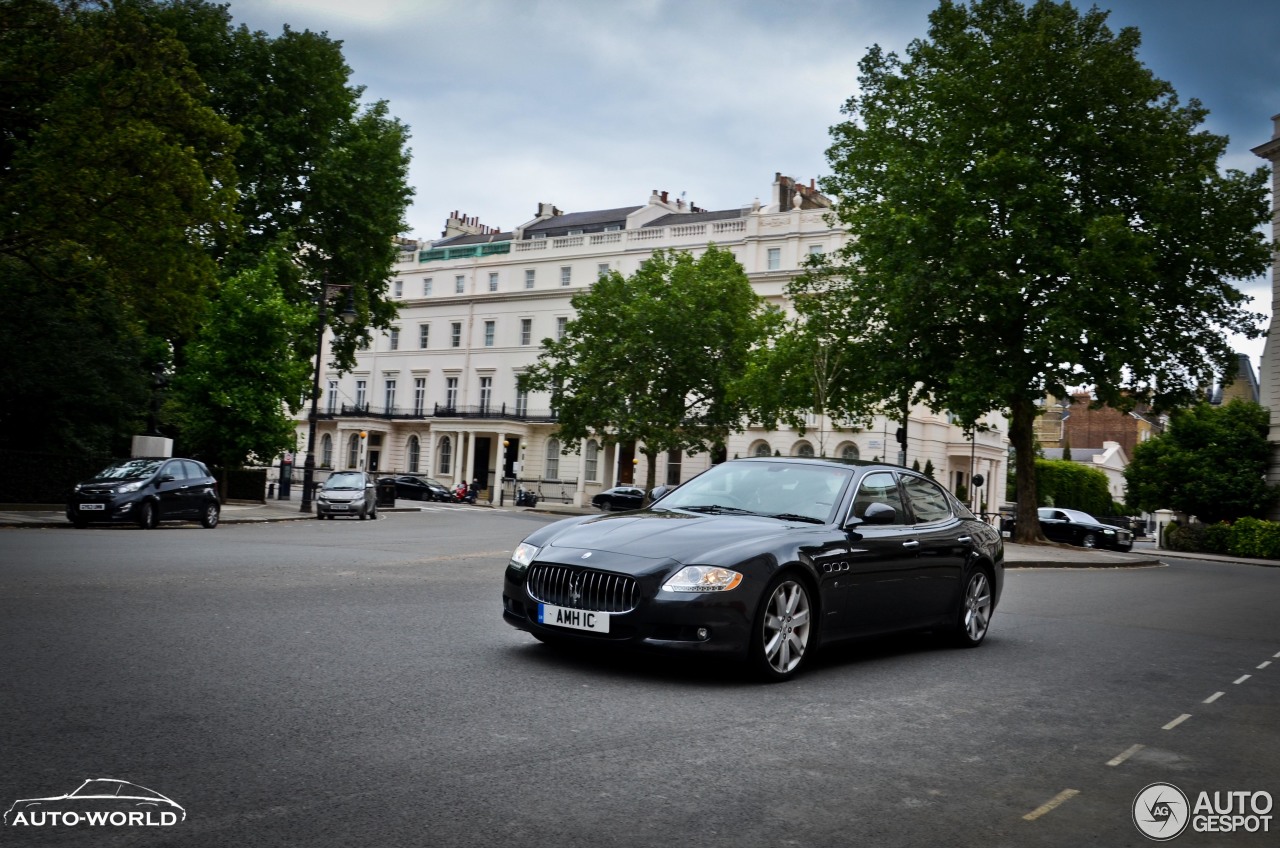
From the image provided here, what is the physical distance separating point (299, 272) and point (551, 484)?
A: 36856mm

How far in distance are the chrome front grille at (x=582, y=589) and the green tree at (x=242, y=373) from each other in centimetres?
2790

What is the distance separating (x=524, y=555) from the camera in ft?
26.8

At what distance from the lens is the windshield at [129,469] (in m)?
24.7

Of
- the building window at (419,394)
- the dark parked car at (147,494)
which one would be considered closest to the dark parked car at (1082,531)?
the dark parked car at (147,494)

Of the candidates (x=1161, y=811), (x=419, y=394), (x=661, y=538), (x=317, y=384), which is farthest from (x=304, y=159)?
(x=419, y=394)

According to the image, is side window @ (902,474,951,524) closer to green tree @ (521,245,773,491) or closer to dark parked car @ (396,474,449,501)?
green tree @ (521,245,773,491)

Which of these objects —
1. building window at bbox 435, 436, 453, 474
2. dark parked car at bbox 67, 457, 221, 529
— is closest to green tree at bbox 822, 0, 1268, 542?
dark parked car at bbox 67, 457, 221, 529

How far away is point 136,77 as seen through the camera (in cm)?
2627

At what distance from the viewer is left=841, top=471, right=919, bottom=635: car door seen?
8.51 metres

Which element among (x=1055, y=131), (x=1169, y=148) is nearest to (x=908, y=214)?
(x=1055, y=131)

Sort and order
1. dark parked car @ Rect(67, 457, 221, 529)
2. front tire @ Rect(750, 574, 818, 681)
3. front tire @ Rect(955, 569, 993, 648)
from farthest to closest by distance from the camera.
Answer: dark parked car @ Rect(67, 457, 221, 529)
front tire @ Rect(955, 569, 993, 648)
front tire @ Rect(750, 574, 818, 681)

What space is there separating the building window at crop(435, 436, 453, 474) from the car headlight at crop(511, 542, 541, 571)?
72.3 metres

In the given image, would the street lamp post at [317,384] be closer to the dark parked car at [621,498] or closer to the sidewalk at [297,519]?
the sidewalk at [297,519]

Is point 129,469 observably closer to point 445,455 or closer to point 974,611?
point 974,611
